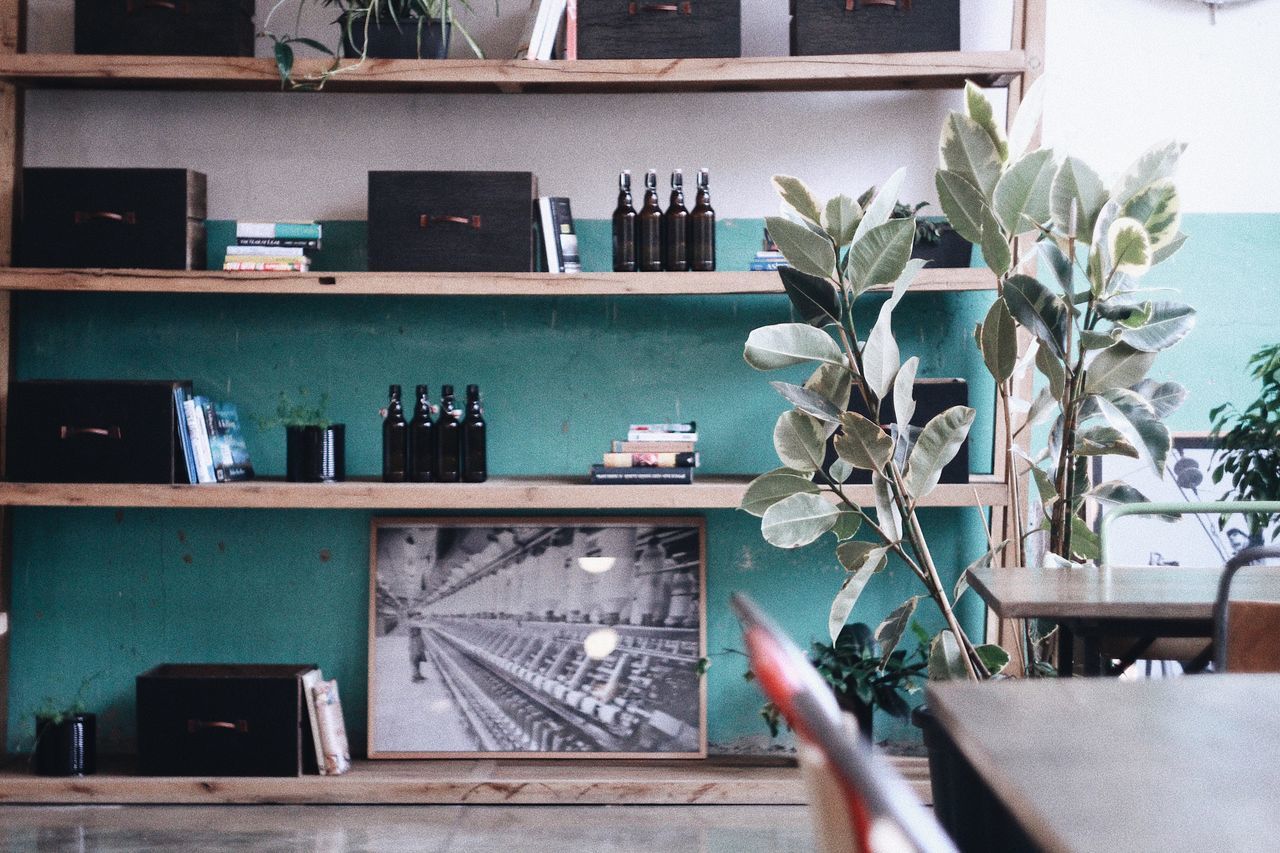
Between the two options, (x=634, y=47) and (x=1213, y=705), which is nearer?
(x=1213, y=705)

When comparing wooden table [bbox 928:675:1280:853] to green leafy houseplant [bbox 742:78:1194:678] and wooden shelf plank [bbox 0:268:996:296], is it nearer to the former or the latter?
green leafy houseplant [bbox 742:78:1194:678]

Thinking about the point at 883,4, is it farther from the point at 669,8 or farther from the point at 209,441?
the point at 209,441

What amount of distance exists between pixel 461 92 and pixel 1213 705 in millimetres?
2871

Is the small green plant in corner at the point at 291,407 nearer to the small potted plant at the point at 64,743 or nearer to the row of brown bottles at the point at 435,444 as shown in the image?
the row of brown bottles at the point at 435,444

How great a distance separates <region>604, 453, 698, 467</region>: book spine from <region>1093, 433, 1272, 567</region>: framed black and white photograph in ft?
4.21

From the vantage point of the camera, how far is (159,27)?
3.22 m

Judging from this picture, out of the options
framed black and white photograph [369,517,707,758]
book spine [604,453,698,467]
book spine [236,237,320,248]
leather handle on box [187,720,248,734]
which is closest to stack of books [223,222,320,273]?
book spine [236,237,320,248]

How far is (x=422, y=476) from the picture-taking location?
324 centimetres

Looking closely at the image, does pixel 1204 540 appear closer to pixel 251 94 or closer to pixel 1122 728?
pixel 1122 728

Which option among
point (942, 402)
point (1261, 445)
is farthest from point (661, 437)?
point (1261, 445)

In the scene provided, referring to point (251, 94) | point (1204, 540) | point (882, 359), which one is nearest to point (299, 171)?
point (251, 94)

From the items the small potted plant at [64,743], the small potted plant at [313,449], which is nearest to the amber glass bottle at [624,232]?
the small potted plant at [313,449]

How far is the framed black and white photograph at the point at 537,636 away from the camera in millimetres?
3398

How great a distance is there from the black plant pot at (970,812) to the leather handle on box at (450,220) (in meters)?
1.96
